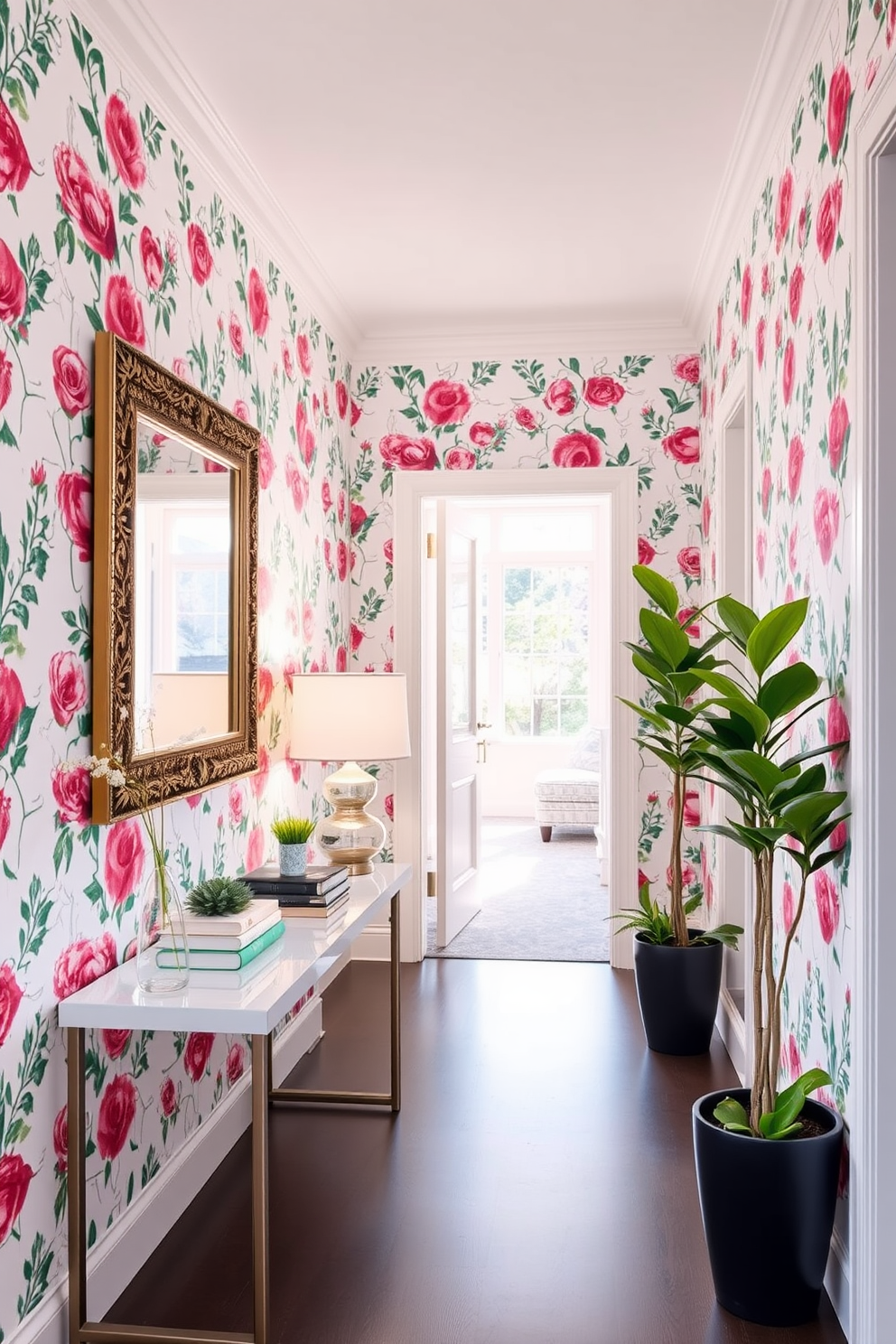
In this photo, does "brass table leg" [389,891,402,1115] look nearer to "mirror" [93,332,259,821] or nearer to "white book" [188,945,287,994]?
"mirror" [93,332,259,821]

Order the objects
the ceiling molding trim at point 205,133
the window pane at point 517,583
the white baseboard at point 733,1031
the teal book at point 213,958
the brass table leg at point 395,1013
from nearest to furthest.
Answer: the teal book at point 213,958, the ceiling molding trim at point 205,133, the brass table leg at point 395,1013, the white baseboard at point 733,1031, the window pane at point 517,583

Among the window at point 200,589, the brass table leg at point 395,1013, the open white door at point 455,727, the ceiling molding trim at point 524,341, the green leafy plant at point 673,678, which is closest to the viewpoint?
the window at point 200,589

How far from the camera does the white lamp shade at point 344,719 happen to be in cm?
351

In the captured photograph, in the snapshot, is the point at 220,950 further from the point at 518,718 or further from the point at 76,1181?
the point at 518,718

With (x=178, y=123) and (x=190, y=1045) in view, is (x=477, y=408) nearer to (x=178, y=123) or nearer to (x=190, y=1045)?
(x=178, y=123)

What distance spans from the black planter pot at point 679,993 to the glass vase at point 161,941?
1.77m

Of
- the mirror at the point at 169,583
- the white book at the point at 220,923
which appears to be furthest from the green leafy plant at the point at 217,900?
the mirror at the point at 169,583

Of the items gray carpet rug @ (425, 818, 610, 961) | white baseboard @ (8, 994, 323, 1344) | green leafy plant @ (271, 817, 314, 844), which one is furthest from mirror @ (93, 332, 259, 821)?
gray carpet rug @ (425, 818, 610, 961)

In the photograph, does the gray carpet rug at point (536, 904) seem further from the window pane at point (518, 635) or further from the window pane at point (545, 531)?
the window pane at point (545, 531)

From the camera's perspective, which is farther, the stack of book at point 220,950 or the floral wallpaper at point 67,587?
the stack of book at point 220,950

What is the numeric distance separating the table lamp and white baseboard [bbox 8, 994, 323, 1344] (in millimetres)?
788

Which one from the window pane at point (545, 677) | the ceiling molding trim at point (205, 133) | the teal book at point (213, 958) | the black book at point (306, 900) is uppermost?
the ceiling molding trim at point (205, 133)

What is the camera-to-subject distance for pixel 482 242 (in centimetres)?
367

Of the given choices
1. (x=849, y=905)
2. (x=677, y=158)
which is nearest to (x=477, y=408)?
(x=677, y=158)
